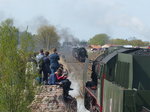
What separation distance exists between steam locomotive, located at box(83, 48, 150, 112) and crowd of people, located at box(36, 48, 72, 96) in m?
2.30

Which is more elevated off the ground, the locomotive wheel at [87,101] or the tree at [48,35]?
the tree at [48,35]

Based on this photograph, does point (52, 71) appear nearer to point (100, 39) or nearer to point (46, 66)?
point (46, 66)

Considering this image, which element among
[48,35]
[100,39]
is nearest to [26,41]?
[48,35]

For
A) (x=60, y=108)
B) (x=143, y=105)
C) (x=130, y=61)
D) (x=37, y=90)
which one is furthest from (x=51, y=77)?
(x=143, y=105)

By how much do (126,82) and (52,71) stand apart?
554 cm

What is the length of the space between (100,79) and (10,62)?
16.8 ft

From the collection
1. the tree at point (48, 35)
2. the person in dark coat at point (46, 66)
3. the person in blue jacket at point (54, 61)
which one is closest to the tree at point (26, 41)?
the person in dark coat at point (46, 66)

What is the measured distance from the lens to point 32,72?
9078 millimetres

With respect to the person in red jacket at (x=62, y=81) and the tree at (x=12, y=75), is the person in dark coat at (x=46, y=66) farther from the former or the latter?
the tree at (x=12, y=75)

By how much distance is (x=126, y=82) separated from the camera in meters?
11.2

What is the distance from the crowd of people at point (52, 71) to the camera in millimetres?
14875

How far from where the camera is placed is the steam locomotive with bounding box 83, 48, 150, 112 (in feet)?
28.9

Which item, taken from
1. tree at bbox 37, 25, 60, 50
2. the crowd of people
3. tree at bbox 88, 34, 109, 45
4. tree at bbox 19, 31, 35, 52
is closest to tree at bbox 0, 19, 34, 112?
tree at bbox 19, 31, 35, 52

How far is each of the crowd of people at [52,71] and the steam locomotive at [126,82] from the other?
7.56 ft
